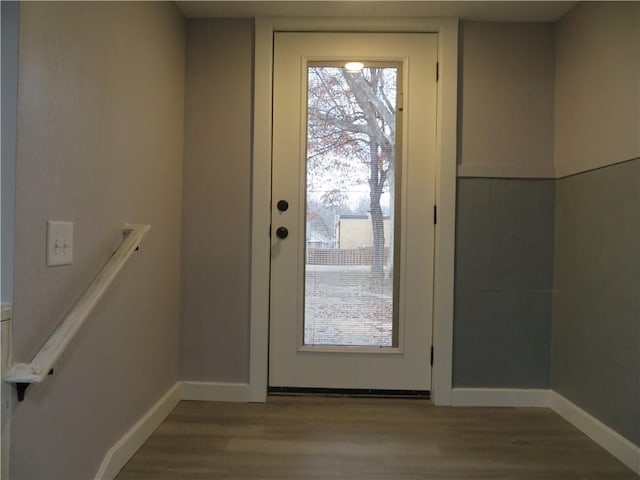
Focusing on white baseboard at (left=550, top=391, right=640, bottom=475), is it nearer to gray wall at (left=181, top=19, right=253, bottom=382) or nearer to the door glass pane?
the door glass pane

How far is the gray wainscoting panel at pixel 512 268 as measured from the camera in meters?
2.15

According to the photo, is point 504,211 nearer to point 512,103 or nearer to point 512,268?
point 512,268

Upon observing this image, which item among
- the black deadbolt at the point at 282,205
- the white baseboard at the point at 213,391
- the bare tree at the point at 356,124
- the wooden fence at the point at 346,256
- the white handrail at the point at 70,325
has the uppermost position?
the bare tree at the point at 356,124

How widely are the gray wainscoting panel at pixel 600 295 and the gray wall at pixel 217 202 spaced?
1640 millimetres

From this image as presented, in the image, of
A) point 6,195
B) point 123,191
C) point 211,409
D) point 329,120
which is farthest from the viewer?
point 329,120

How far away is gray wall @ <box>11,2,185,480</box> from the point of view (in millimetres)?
1053

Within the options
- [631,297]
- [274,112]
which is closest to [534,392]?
[631,297]

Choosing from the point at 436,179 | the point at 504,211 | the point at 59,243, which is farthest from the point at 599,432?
the point at 59,243

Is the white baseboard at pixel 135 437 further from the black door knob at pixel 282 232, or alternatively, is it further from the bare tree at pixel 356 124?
the bare tree at pixel 356 124

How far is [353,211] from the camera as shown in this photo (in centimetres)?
223

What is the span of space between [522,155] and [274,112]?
135 centimetres

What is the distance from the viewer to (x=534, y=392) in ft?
7.06

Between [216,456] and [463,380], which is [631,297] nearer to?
[463,380]

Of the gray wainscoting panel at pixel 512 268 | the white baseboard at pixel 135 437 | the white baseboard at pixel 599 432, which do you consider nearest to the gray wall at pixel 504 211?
the gray wainscoting panel at pixel 512 268
